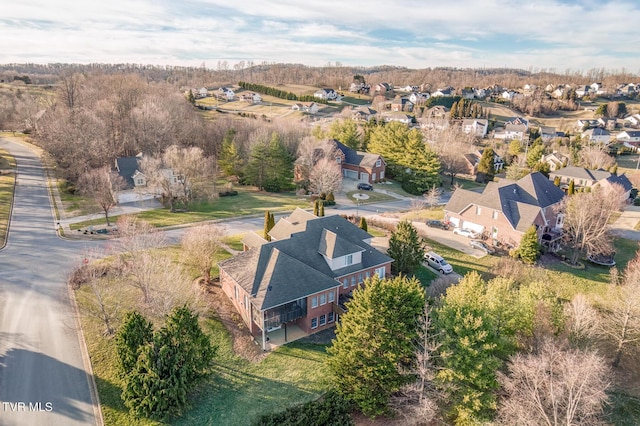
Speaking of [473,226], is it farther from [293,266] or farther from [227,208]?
[227,208]

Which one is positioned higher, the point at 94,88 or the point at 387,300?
the point at 94,88

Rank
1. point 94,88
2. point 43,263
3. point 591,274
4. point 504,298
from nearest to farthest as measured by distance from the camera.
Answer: point 504,298, point 43,263, point 591,274, point 94,88

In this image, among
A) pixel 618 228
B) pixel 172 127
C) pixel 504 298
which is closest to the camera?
pixel 504 298

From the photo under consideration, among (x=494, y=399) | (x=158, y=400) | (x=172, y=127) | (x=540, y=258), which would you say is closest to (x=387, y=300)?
(x=494, y=399)

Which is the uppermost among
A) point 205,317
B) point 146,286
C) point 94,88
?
point 94,88

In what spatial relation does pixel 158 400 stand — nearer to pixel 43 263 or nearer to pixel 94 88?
pixel 43 263

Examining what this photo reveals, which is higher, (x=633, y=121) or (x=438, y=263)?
(x=633, y=121)


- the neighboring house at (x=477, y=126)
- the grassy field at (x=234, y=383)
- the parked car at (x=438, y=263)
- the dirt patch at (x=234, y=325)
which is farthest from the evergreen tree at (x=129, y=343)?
the neighboring house at (x=477, y=126)

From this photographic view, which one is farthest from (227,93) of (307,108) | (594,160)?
(594,160)
